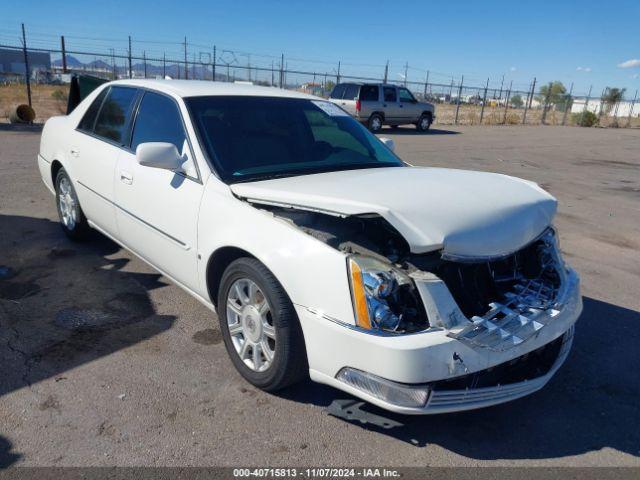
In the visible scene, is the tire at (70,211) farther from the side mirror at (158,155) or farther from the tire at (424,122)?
the tire at (424,122)

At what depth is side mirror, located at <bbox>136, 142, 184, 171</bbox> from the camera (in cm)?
327

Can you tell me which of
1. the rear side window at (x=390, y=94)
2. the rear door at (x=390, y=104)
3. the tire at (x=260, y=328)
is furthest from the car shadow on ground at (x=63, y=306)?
the rear side window at (x=390, y=94)

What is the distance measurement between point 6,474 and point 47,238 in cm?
357

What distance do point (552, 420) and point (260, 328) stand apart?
1.69 metres

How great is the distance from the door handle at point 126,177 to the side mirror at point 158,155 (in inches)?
26.3

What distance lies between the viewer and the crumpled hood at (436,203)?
2.54 m

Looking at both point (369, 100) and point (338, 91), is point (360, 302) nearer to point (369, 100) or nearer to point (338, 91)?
point (369, 100)

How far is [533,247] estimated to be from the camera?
3252mm

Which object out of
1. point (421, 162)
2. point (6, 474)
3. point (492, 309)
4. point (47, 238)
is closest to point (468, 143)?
point (421, 162)

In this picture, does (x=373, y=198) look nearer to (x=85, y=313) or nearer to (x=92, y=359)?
(x=92, y=359)

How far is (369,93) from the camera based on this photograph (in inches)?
810

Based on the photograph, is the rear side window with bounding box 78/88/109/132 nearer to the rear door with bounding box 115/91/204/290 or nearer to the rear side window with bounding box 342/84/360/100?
the rear door with bounding box 115/91/204/290

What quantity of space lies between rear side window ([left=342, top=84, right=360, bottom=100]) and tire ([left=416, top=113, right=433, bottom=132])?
12.2ft

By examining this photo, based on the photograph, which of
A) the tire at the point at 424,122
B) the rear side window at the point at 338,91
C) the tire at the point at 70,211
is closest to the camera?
the tire at the point at 70,211
